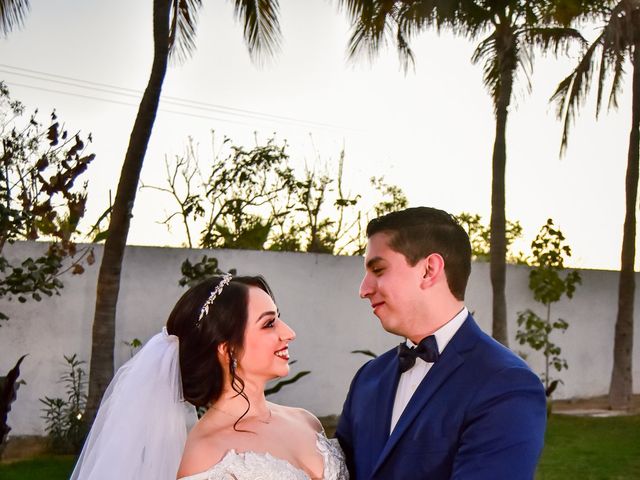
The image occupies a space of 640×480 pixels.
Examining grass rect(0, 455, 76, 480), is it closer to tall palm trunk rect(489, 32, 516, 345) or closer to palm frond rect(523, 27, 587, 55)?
tall palm trunk rect(489, 32, 516, 345)

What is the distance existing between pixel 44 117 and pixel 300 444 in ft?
A: 27.2

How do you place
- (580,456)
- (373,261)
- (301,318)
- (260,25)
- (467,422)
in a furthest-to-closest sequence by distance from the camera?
(301,318)
(260,25)
(580,456)
(373,261)
(467,422)

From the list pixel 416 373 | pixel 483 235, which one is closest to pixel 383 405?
pixel 416 373

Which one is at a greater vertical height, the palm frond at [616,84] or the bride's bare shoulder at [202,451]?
the palm frond at [616,84]

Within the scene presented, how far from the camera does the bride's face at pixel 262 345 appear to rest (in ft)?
10.5

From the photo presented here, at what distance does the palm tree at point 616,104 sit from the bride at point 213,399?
10.4 metres

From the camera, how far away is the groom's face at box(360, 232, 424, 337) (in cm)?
282

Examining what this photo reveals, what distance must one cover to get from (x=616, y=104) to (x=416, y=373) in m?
11.5

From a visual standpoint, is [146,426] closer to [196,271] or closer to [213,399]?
[213,399]

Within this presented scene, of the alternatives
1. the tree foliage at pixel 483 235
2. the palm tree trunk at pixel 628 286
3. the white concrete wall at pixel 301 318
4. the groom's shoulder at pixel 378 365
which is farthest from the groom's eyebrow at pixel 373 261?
the tree foliage at pixel 483 235

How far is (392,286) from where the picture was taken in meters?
2.83

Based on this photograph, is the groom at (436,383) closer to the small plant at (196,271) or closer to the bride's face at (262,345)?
the bride's face at (262,345)

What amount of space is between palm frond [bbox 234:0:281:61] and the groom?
7.15 meters

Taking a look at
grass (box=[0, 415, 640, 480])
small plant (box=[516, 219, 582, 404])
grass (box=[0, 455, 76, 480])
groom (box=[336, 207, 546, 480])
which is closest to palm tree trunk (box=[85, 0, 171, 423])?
grass (box=[0, 455, 76, 480])
